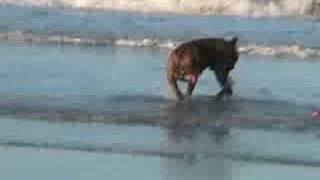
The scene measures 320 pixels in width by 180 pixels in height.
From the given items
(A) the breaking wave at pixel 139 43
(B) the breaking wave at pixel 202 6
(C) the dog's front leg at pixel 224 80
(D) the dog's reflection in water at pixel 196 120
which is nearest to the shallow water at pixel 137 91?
(D) the dog's reflection in water at pixel 196 120

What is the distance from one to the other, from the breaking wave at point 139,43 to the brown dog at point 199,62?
5085 millimetres

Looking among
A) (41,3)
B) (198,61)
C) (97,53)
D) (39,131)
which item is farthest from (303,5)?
(39,131)

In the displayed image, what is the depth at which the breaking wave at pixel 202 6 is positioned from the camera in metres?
30.3

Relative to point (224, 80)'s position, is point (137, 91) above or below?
below

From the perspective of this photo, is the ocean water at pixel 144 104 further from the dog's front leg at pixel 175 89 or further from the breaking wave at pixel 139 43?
the dog's front leg at pixel 175 89

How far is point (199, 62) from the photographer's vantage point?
1355cm

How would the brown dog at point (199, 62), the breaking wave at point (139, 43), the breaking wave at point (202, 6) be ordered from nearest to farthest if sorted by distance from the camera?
1. the brown dog at point (199, 62)
2. the breaking wave at point (139, 43)
3. the breaking wave at point (202, 6)

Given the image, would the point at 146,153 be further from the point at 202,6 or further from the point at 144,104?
the point at 202,6

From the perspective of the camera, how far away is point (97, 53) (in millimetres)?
18828

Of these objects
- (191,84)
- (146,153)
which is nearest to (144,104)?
(191,84)

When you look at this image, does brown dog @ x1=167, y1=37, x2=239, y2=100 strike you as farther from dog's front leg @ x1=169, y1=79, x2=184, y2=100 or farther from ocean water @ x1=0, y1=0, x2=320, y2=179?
ocean water @ x1=0, y1=0, x2=320, y2=179

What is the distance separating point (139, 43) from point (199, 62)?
23.0 feet

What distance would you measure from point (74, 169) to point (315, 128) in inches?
126

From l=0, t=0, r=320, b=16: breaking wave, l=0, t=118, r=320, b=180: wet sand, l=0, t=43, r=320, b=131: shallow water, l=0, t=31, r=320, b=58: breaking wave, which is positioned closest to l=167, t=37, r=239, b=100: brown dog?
l=0, t=43, r=320, b=131: shallow water
